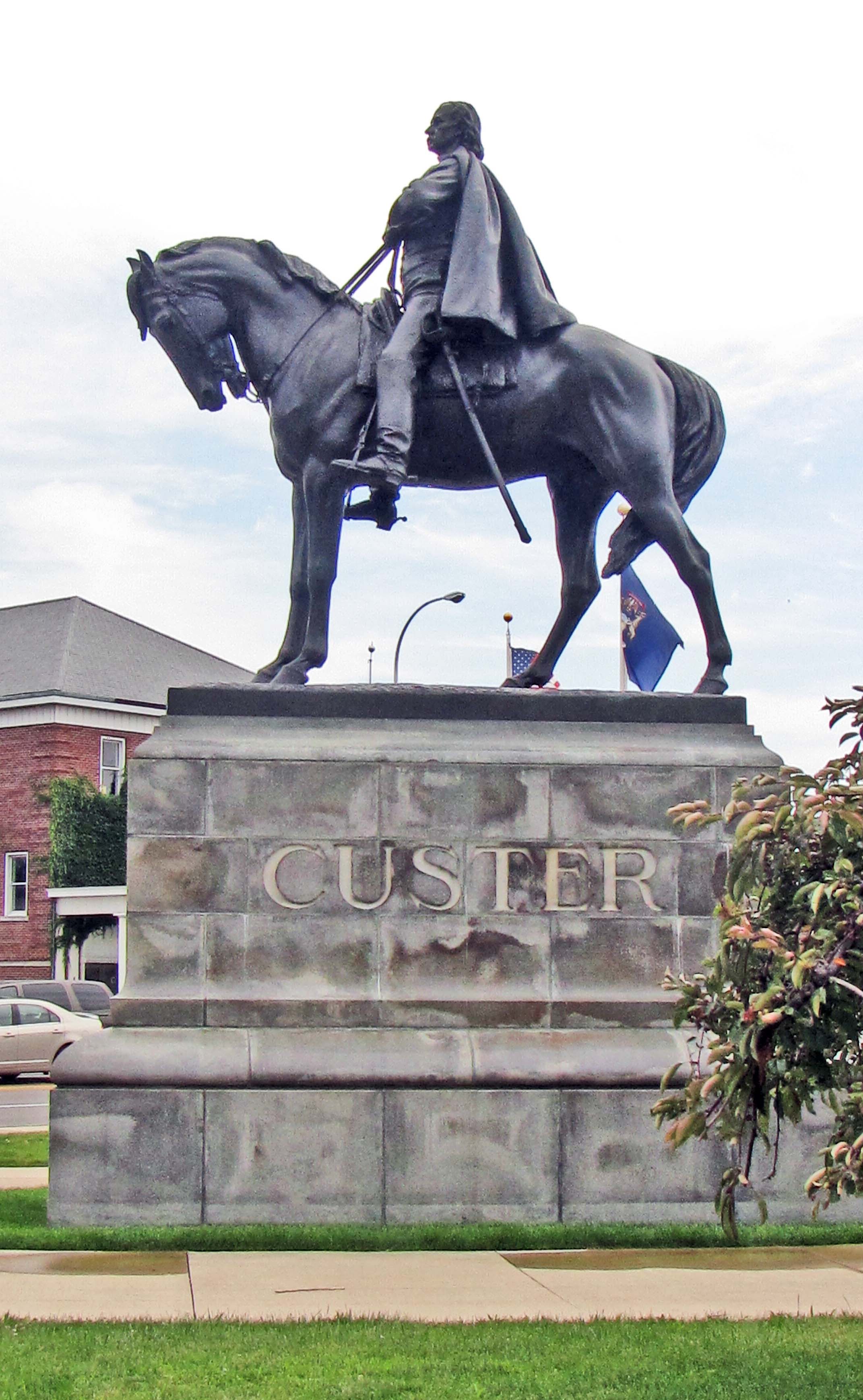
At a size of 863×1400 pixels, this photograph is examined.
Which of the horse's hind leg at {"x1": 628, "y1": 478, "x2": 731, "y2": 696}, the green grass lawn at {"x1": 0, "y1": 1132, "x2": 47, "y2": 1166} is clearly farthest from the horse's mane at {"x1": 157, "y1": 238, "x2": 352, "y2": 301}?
the green grass lawn at {"x1": 0, "y1": 1132, "x2": 47, "y2": 1166}

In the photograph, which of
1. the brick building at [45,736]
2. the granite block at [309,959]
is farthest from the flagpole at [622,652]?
the brick building at [45,736]

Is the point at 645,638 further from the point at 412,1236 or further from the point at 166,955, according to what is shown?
the point at 412,1236

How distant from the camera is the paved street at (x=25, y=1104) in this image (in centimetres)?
2195

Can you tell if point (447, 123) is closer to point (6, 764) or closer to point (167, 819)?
point (167, 819)

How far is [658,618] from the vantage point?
23.0 m

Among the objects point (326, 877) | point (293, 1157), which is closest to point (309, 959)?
point (326, 877)

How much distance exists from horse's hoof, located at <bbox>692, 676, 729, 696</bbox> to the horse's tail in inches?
41.8

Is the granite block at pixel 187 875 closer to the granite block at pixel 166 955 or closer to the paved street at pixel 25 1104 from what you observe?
the granite block at pixel 166 955

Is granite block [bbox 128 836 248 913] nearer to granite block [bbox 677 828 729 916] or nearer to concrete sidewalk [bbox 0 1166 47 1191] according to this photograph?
granite block [bbox 677 828 729 916]

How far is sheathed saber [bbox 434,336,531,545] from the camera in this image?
11.5 metres

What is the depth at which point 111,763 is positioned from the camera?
56062mm

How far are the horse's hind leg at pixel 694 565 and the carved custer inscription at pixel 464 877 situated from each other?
1594 mm

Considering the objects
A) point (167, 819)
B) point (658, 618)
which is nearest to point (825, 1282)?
point (167, 819)

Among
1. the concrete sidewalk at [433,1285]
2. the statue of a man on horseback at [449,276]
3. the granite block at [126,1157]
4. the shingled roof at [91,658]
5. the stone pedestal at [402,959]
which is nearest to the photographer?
the concrete sidewalk at [433,1285]
